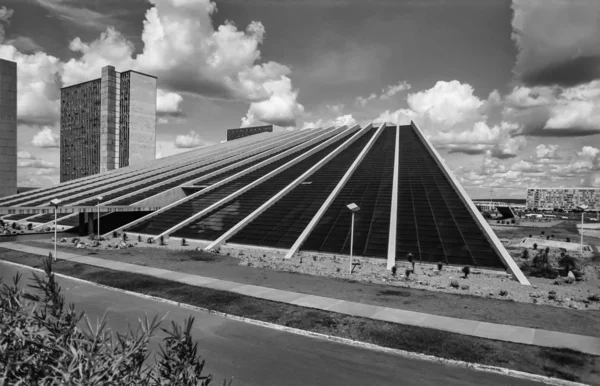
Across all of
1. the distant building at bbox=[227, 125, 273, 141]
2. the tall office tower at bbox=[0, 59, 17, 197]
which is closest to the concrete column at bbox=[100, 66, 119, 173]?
the distant building at bbox=[227, 125, 273, 141]

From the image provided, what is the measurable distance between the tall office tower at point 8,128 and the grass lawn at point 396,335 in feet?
224

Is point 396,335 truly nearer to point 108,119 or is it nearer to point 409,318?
point 409,318

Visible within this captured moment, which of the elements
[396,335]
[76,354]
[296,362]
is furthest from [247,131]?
[76,354]

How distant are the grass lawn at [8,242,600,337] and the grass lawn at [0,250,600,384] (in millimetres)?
2070

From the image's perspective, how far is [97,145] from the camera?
108375 mm

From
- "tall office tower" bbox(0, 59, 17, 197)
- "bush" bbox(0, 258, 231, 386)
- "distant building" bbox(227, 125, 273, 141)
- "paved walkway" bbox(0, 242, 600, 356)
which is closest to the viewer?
"bush" bbox(0, 258, 231, 386)

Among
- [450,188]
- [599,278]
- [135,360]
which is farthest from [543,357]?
[450,188]

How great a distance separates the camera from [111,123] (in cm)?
10238

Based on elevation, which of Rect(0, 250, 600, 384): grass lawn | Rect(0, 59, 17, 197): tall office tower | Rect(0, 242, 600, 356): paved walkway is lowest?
Rect(0, 250, 600, 384): grass lawn

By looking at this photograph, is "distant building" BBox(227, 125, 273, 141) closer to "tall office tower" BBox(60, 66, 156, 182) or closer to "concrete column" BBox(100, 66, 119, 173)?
"tall office tower" BBox(60, 66, 156, 182)

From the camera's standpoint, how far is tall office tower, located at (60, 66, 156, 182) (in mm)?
102938

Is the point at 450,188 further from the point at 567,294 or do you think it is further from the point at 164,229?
the point at 164,229

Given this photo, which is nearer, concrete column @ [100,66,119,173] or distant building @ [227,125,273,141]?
distant building @ [227,125,273,141]

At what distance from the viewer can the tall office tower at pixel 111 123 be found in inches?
4053
